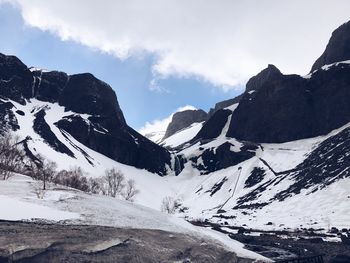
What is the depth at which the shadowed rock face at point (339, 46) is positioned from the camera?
181 m

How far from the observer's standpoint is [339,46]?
185250mm

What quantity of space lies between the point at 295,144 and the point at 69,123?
86.7 metres

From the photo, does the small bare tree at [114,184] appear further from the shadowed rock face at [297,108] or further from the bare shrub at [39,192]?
the bare shrub at [39,192]

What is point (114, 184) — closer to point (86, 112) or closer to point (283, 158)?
point (283, 158)

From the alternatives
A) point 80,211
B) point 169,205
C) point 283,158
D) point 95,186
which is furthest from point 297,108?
point 80,211

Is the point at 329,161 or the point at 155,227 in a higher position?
the point at 329,161

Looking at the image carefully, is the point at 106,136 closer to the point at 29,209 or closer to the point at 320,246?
the point at 320,246

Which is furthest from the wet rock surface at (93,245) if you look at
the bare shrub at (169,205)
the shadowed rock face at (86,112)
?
the shadowed rock face at (86,112)

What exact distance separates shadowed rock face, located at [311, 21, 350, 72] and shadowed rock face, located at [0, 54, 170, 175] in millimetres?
84556

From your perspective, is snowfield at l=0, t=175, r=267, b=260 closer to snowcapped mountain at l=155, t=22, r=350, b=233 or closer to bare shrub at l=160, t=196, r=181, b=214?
snowcapped mountain at l=155, t=22, r=350, b=233

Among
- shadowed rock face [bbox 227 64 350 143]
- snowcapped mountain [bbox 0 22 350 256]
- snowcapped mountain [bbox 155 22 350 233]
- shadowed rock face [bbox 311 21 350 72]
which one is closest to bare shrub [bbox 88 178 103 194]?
snowcapped mountain [bbox 0 22 350 256]

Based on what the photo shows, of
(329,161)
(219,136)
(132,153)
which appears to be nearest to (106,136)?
(132,153)

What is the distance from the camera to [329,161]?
4225 inches

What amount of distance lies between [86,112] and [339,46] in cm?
11355
